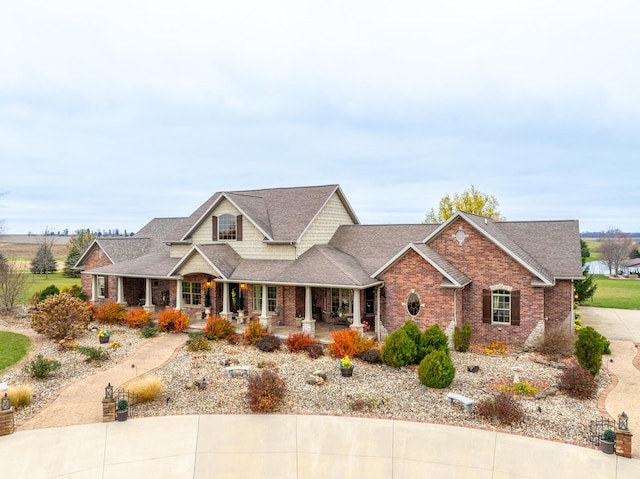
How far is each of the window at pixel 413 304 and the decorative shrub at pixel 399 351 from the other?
11.7ft

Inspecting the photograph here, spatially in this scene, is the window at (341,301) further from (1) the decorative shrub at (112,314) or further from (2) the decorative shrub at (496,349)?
(1) the decorative shrub at (112,314)

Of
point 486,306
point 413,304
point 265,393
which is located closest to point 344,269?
point 413,304

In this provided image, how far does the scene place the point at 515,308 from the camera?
19000mm

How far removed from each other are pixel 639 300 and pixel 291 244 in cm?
3330

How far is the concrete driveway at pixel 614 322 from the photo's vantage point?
22.7 metres

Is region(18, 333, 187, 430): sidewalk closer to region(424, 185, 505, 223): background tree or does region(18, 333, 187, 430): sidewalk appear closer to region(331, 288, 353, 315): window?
region(331, 288, 353, 315): window

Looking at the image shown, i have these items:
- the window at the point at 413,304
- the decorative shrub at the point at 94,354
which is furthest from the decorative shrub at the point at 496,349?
the decorative shrub at the point at 94,354

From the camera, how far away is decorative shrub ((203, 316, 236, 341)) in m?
20.7

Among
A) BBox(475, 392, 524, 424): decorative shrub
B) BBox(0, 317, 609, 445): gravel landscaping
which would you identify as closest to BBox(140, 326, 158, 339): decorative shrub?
BBox(0, 317, 609, 445): gravel landscaping

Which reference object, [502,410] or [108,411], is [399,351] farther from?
[108,411]

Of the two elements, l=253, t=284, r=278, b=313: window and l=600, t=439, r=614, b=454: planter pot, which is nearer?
l=600, t=439, r=614, b=454: planter pot

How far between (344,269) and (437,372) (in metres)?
8.28

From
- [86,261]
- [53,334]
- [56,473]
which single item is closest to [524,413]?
[56,473]

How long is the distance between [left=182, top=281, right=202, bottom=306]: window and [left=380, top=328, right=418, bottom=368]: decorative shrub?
13222mm
